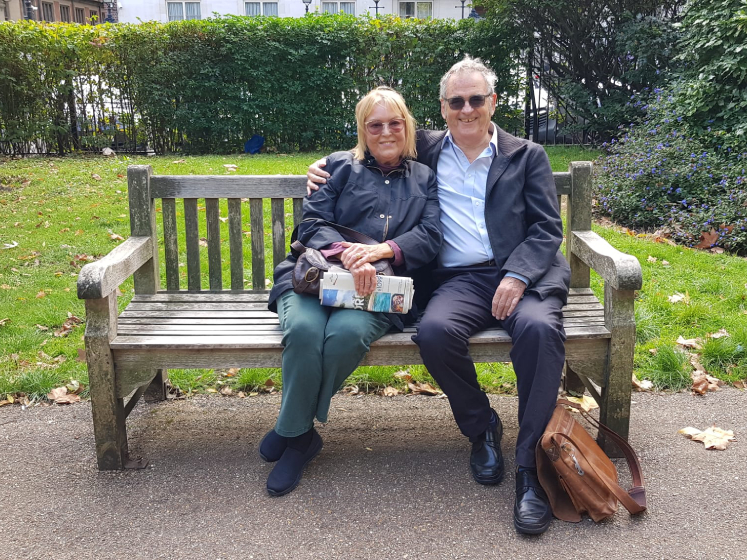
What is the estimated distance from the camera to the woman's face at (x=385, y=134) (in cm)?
332

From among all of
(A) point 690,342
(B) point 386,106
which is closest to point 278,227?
(B) point 386,106

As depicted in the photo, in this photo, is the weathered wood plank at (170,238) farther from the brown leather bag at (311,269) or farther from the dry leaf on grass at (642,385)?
the dry leaf on grass at (642,385)

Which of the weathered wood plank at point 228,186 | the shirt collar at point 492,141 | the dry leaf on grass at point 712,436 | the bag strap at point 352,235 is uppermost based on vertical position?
the shirt collar at point 492,141

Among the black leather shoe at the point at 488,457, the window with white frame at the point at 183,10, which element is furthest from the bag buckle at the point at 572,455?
the window with white frame at the point at 183,10

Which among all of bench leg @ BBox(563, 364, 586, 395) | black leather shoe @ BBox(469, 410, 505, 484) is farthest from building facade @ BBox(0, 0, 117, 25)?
black leather shoe @ BBox(469, 410, 505, 484)

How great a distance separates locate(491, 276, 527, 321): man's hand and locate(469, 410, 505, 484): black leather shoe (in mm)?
472

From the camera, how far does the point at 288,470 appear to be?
3.03m

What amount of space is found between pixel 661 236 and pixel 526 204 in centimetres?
382

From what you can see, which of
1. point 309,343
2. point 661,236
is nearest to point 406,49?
point 661,236

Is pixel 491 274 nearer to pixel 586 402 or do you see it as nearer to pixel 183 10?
pixel 586 402

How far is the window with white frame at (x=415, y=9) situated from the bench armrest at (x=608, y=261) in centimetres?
2583

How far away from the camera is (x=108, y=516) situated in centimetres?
284

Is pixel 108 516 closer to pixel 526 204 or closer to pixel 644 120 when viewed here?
pixel 526 204

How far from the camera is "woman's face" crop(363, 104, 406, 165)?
3.32 metres
